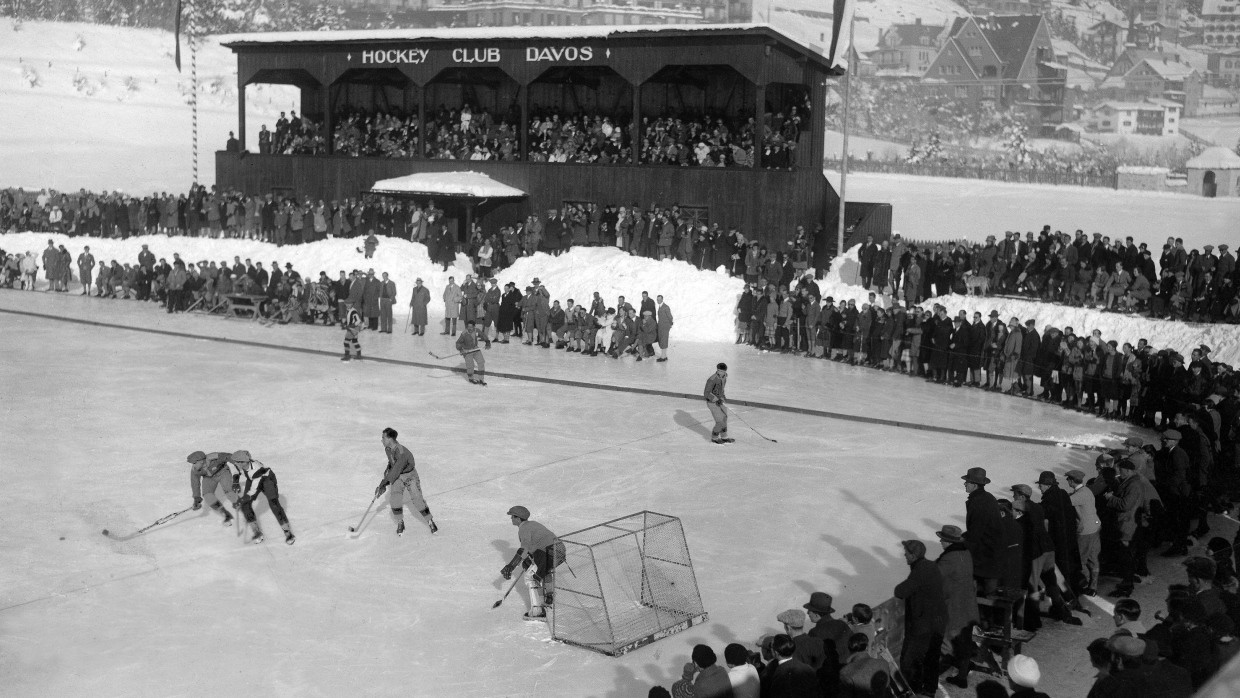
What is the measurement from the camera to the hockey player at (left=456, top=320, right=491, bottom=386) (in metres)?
23.4

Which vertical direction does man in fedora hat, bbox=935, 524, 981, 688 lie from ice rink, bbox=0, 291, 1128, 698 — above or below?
above

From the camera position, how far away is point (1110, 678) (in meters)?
7.31

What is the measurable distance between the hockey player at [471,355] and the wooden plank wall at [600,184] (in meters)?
12.7

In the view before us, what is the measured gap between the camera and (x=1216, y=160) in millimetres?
51844

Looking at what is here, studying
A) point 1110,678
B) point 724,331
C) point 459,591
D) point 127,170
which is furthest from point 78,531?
point 127,170

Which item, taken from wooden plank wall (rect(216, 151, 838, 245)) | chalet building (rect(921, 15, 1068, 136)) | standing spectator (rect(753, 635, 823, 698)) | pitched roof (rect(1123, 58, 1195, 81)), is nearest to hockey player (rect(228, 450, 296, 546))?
standing spectator (rect(753, 635, 823, 698))

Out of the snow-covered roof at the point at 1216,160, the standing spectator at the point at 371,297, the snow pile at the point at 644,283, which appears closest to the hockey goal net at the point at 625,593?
the snow pile at the point at 644,283

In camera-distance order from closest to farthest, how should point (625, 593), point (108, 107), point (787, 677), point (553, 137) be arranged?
point (787, 677)
point (625, 593)
point (553, 137)
point (108, 107)

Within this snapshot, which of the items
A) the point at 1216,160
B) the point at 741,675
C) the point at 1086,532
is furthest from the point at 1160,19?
the point at 741,675

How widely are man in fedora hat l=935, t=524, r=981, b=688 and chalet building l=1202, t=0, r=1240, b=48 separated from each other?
58.8 metres

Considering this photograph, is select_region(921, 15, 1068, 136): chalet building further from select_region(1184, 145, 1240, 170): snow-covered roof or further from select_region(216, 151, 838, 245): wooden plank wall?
select_region(216, 151, 838, 245): wooden plank wall

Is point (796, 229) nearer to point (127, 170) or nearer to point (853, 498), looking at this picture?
point (853, 498)

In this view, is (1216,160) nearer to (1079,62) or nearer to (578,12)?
(1079,62)

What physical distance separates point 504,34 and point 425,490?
24.8 meters
